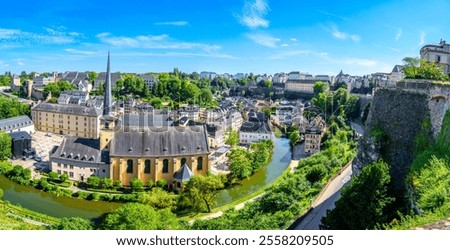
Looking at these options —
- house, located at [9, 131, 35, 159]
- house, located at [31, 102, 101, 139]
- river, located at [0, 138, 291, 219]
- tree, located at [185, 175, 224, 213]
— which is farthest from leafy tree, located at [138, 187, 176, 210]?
house, located at [31, 102, 101, 139]

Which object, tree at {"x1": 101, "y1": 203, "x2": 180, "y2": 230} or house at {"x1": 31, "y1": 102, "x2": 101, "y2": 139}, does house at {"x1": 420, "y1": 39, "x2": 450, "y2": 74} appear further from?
house at {"x1": 31, "y1": 102, "x2": 101, "y2": 139}

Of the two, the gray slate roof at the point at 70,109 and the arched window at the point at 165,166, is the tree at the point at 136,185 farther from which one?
the gray slate roof at the point at 70,109

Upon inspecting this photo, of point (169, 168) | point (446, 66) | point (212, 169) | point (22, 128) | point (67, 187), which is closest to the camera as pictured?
point (446, 66)

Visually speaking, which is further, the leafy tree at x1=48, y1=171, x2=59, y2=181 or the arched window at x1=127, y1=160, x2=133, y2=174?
the arched window at x1=127, y1=160, x2=133, y2=174

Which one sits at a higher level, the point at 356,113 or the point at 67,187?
the point at 356,113

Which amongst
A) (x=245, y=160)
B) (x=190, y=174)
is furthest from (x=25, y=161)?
(x=245, y=160)

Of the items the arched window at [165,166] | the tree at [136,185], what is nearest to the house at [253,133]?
the arched window at [165,166]
